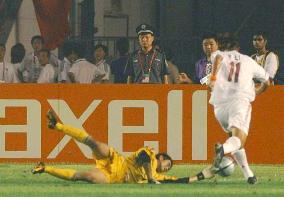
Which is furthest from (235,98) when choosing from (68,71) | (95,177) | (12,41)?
(12,41)

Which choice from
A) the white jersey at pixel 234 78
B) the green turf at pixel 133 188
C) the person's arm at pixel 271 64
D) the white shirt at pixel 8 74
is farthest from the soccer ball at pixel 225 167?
the white shirt at pixel 8 74

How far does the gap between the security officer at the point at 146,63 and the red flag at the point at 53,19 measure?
2983 mm

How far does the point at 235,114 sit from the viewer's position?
16.4 meters

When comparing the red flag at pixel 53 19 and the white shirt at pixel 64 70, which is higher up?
the red flag at pixel 53 19

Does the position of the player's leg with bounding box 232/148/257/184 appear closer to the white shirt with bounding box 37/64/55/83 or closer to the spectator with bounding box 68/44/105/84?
the spectator with bounding box 68/44/105/84

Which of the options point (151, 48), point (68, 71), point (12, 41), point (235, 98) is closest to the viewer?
point (235, 98)

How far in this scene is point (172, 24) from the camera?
30.8m

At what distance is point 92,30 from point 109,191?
11.4 m

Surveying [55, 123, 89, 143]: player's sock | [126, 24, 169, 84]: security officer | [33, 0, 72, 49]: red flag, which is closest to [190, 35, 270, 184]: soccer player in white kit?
[55, 123, 89, 143]: player's sock

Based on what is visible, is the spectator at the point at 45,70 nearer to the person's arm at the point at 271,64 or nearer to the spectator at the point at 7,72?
the spectator at the point at 7,72

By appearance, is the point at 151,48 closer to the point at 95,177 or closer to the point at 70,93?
the point at 70,93

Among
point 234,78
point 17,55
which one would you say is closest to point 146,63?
point 17,55

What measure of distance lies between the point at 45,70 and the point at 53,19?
2.20 m

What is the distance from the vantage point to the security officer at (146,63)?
19906mm
